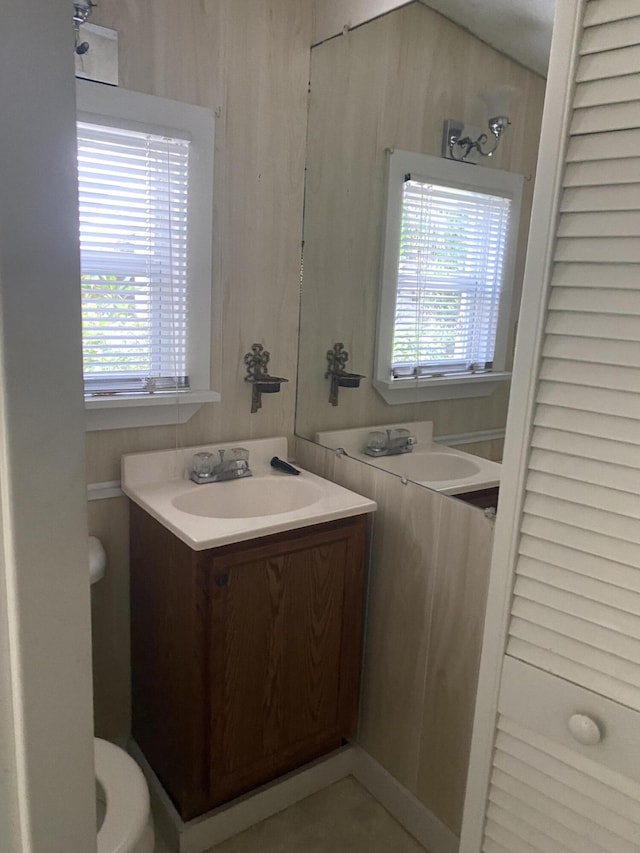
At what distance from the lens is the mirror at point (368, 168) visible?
1.78 m

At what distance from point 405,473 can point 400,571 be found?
11.3 inches

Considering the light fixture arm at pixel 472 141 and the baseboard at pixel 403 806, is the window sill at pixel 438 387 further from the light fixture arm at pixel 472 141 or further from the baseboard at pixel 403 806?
the baseboard at pixel 403 806

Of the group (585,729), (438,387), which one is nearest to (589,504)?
(585,729)

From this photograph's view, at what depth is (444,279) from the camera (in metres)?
1.96

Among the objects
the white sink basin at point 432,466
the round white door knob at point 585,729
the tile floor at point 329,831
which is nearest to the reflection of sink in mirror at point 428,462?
the white sink basin at point 432,466

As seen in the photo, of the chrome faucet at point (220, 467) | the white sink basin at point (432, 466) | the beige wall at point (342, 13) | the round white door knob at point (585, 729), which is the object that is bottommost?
the round white door knob at point (585, 729)

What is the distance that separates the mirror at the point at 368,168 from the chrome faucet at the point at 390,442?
36mm

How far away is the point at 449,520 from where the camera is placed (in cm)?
167

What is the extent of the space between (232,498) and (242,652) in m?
0.49

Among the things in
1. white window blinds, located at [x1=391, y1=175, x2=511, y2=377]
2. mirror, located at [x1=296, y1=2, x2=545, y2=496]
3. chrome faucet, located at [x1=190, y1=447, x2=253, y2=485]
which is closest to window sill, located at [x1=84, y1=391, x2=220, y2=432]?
chrome faucet, located at [x1=190, y1=447, x2=253, y2=485]

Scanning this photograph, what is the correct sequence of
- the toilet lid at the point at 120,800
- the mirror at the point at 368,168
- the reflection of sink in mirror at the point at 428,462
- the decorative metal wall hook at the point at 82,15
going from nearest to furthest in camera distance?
the toilet lid at the point at 120,800 → the decorative metal wall hook at the point at 82,15 → the reflection of sink in mirror at the point at 428,462 → the mirror at the point at 368,168

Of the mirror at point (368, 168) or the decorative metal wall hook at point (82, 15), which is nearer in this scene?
the decorative metal wall hook at point (82, 15)

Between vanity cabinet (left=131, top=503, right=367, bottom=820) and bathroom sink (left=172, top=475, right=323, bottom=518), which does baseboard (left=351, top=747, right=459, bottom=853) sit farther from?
bathroom sink (left=172, top=475, right=323, bottom=518)

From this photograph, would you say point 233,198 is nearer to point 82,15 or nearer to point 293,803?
point 82,15
